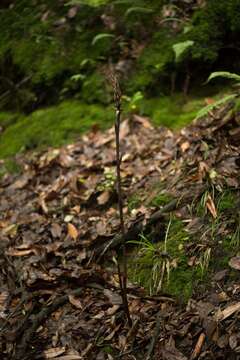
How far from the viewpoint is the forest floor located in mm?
2816

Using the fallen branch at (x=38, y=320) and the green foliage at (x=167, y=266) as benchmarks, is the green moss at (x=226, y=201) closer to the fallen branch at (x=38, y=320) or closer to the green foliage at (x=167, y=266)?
the green foliage at (x=167, y=266)

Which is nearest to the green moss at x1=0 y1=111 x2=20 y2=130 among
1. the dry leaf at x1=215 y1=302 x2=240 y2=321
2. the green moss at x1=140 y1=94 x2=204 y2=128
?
the green moss at x1=140 y1=94 x2=204 y2=128

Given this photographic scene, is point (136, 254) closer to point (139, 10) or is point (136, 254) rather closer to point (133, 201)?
point (133, 201)

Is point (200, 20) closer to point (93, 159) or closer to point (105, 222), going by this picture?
point (93, 159)

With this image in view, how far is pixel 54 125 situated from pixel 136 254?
117 inches

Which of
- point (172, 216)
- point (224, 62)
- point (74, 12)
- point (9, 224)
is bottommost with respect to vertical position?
point (9, 224)

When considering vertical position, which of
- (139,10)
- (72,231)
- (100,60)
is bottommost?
(72,231)

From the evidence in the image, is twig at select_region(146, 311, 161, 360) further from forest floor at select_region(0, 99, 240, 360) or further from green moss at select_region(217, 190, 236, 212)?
green moss at select_region(217, 190, 236, 212)

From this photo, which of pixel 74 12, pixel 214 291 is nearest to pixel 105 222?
pixel 214 291

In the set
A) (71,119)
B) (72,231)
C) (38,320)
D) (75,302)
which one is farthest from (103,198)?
(71,119)

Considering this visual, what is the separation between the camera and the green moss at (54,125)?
575 centimetres

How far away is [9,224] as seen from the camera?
15.0 feet

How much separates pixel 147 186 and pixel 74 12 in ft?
11.7

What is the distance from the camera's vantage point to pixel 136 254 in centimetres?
358
